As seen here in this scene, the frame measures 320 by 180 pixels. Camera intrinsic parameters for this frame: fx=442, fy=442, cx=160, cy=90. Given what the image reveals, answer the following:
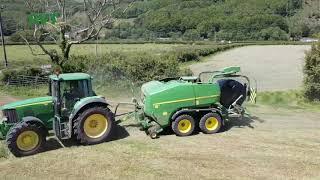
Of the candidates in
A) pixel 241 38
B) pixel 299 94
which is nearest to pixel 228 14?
pixel 241 38

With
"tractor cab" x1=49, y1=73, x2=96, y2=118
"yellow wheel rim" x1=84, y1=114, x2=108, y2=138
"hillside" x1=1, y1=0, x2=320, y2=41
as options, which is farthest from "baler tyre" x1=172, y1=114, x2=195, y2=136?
"hillside" x1=1, y1=0, x2=320, y2=41

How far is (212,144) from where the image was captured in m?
13.9

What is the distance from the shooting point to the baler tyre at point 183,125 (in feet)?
48.7

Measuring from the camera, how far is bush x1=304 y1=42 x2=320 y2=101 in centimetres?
2219

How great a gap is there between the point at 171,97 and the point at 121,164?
338 centimetres

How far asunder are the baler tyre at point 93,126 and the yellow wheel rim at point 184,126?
7.79 ft

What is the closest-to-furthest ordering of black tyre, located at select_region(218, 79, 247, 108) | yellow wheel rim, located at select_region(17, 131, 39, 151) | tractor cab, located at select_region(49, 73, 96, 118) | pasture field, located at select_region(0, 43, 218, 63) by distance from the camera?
yellow wheel rim, located at select_region(17, 131, 39, 151) < tractor cab, located at select_region(49, 73, 96, 118) < black tyre, located at select_region(218, 79, 247, 108) < pasture field, located at select_region(0, 43, 218, 63)

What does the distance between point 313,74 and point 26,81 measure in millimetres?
17677

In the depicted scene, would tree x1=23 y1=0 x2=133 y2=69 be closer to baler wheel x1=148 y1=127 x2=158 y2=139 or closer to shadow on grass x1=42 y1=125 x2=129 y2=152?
shadow on grass x1=42 y1=125 x2=129 y2=152

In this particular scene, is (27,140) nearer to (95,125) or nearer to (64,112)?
(64,112)

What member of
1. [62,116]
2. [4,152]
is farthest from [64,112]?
[4,152]

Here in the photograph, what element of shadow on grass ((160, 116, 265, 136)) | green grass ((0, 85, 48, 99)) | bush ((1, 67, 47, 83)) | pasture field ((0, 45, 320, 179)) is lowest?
pasture field ((0, 45, 320, 179))

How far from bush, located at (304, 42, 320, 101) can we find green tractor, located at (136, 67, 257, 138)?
7945mm

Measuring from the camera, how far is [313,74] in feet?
73.6
